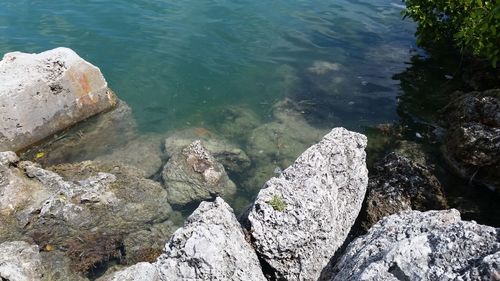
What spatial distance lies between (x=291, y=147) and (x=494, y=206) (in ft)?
21.7

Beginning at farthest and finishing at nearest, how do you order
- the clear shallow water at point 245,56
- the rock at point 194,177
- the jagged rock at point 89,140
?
1. the clear shallow water at point 245,56
2. the jagged rock at point 89,140
3. the rock at point 194,177

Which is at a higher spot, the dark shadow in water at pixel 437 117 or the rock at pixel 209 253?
the rock at pixel 209 253

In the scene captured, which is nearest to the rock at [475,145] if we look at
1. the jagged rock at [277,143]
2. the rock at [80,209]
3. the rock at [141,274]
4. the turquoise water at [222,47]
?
the turquoise water at [222,47]

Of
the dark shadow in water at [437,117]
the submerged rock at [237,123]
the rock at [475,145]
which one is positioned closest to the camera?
the dark shadow in water at [437,117]

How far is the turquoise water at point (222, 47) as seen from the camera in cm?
1728

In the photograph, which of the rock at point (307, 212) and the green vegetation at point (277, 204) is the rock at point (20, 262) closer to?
the rock at point (307, 212)

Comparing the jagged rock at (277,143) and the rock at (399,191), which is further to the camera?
the jagged rock at (277,143)

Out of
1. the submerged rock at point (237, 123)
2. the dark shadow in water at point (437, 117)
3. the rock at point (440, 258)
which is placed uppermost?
the rock at point (440, 258)

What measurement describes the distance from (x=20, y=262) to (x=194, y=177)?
549 cm

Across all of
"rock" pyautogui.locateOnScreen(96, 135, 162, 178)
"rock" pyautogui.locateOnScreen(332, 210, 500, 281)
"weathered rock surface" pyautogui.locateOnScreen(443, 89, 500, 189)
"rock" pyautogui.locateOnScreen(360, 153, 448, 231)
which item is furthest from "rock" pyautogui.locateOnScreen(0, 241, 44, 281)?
"weathered rock surface" pyautogui.locateOnScreen(443, 89, 500, 189)

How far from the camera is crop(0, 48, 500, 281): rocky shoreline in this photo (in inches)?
245

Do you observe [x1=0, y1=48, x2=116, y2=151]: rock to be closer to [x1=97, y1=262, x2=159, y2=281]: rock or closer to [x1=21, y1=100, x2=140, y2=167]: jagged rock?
[x1=21, y1=100, x2=140, y2=167]: jagged rock

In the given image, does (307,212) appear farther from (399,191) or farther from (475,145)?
(475,145)

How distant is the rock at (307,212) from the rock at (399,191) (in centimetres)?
117
